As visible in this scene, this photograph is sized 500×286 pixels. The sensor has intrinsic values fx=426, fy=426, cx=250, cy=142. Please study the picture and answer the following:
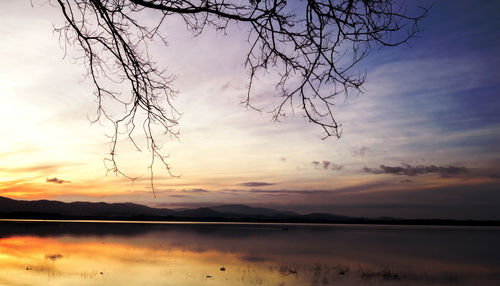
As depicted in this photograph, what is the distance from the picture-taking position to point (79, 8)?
3848mm

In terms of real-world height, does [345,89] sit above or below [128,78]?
below

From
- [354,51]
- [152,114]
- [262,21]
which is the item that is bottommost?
[152,114]

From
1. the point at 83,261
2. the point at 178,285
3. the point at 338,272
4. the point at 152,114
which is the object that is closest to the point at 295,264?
the point at 338,272

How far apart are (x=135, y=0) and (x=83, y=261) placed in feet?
83.8

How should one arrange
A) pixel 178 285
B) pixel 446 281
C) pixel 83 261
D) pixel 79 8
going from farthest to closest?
pixel 83 261 → pixel 446 281 → pixel 178 285 → pixel 79 8

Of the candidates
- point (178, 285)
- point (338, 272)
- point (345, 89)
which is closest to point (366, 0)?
point (345, 89)

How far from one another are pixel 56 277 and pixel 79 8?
1840 centimetres

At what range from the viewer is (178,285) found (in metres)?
18.4

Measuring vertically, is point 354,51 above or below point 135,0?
below

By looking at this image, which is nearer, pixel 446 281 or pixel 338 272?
pixel 446 281

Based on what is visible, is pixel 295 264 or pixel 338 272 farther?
pixel 295 264

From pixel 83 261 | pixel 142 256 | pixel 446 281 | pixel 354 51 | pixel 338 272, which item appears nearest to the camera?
pixel 354 51

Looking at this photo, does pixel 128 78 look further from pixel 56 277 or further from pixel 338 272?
pixel 338 272

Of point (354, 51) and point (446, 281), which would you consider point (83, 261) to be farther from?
point (354, 51)
